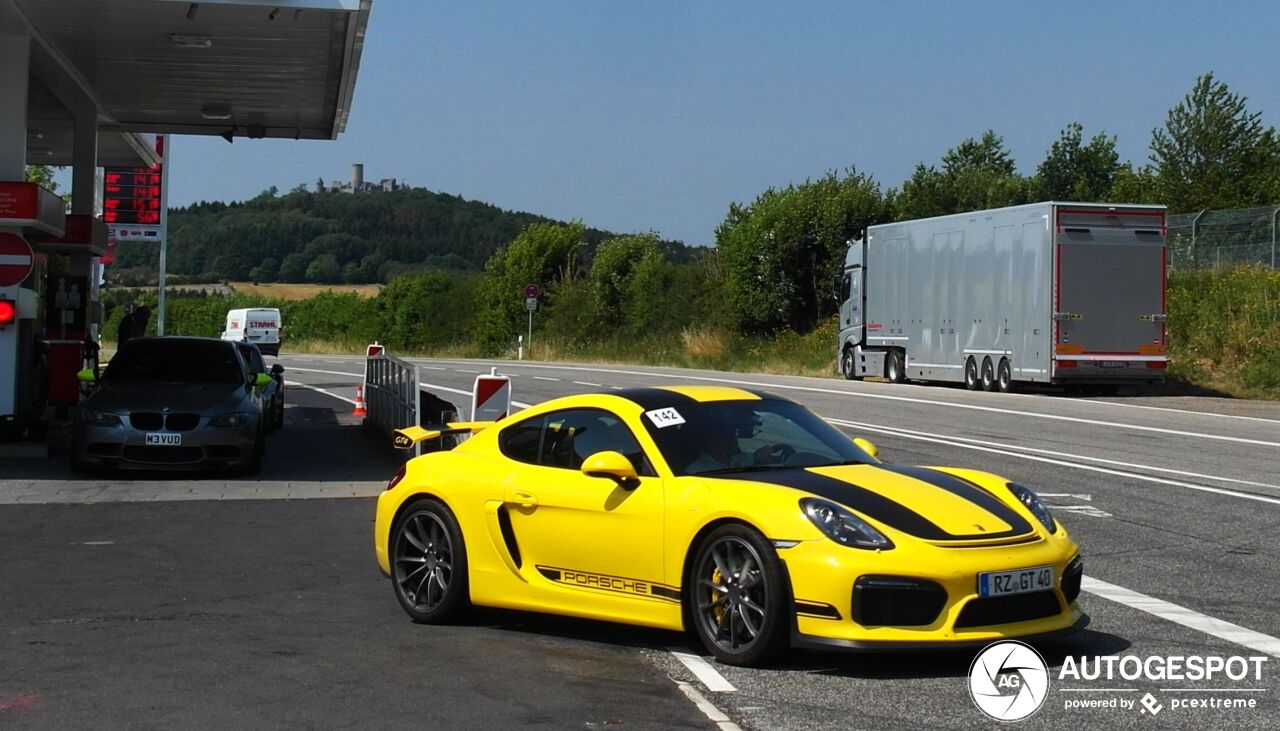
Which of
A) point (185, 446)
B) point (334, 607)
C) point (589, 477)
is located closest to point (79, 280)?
point (185, 446)

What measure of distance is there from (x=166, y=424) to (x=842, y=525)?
33.9 feet

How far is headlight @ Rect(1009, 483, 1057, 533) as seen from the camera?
7.39m

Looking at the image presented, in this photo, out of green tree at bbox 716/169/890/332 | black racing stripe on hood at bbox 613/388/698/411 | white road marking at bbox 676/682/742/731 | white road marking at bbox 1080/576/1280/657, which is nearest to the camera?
white road marking at bbox 676/682/742/731

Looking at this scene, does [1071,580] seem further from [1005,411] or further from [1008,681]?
[1005,411]

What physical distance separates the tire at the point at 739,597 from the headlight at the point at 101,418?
9816 mm

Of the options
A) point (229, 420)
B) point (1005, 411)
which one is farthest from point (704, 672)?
point (1005, 411)

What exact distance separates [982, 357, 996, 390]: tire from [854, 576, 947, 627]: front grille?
26256 millimetres

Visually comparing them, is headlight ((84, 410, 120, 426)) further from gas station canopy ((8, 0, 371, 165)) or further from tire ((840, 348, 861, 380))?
tire ((840, 348, 861, 380))

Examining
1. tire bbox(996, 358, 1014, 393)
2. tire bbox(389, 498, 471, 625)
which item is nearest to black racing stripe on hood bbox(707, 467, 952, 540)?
tire bbox(389, 498, 471, 625)

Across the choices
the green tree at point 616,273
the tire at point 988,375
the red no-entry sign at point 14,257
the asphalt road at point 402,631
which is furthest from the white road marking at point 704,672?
the green tree at point 616,273

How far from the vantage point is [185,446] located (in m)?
15.6

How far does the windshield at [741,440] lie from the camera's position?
7.73 m

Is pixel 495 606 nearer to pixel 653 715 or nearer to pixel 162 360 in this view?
pixel 653 715

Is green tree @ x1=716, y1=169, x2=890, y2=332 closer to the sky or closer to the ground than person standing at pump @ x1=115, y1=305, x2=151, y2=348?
closer to the sky
